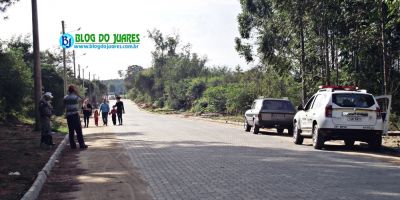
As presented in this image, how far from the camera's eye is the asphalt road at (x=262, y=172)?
859 centimetres

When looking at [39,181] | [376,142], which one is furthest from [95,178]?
[376,142]

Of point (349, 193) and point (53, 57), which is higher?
point (53, 57)

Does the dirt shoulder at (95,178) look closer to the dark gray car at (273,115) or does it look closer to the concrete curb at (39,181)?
the concrete curb at (39,181)

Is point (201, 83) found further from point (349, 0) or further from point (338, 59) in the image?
point (349, 0)

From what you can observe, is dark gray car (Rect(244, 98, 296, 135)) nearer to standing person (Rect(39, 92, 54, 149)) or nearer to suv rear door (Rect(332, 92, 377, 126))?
suv rear door (Rect(332, 92, 377, 126))

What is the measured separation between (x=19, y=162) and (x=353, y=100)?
927 cm

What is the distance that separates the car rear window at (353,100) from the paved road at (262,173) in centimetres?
138

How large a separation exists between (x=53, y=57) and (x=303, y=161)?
187 ft

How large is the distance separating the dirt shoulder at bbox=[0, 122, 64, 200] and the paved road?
2191mm

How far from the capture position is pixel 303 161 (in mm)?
12789

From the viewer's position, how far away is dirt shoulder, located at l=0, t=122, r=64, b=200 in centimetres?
930

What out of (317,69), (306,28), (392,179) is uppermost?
(306,28)

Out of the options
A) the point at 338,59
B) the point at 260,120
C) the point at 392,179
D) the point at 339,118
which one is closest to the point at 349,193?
the point at 392,179

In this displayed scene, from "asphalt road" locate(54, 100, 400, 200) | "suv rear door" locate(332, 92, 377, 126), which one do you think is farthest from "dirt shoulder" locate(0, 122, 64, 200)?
"suv rear door" locate(332, 92, 377, 126)
